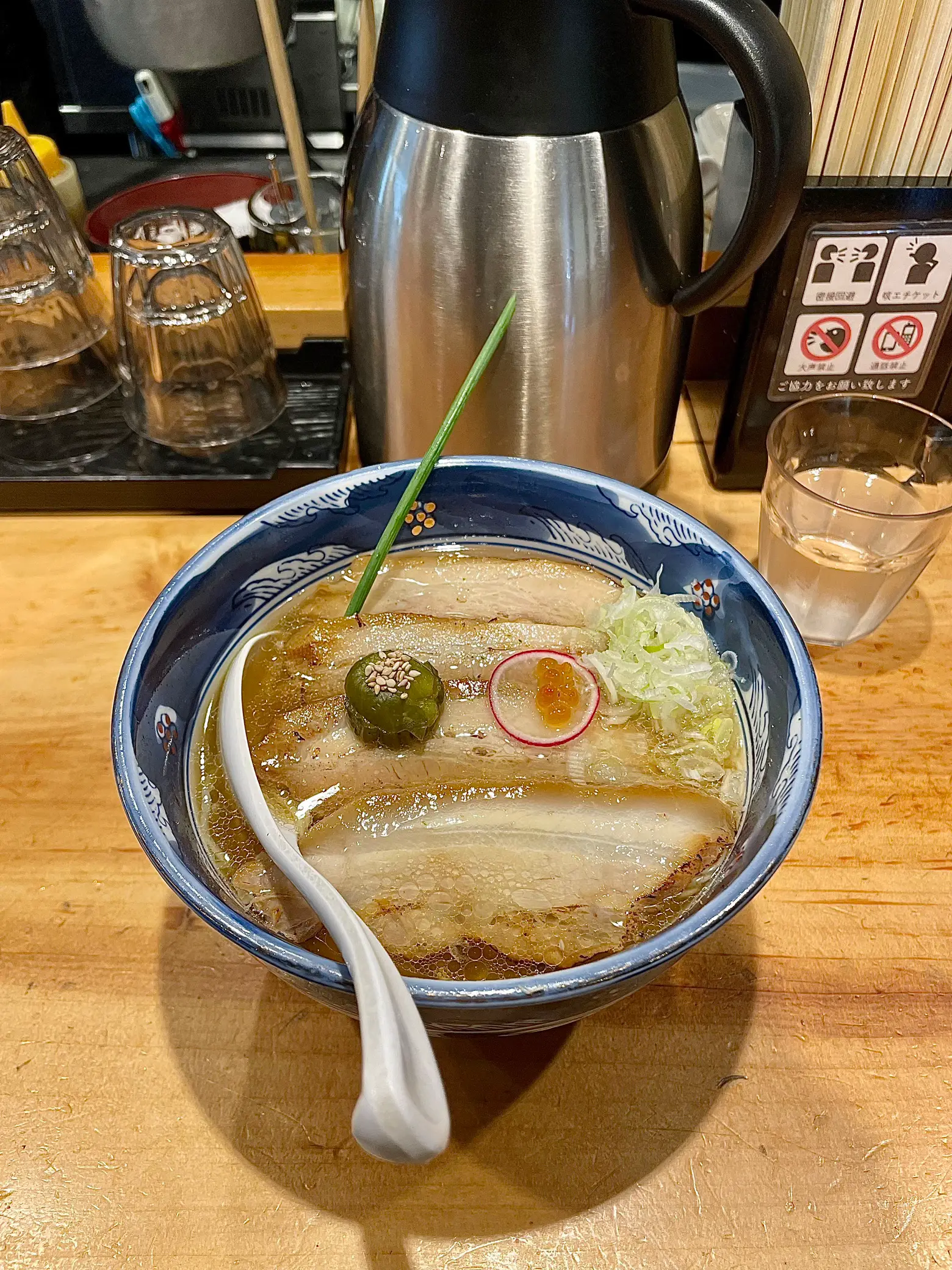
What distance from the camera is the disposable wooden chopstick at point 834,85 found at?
85cm

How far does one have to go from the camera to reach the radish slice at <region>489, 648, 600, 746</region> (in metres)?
0.80

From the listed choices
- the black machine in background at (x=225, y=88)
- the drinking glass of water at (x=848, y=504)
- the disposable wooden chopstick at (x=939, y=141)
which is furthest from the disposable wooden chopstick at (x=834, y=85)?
the black machine in background at (x=225, y=88)

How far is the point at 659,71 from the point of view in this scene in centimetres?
90

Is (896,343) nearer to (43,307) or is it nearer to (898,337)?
(898,337)

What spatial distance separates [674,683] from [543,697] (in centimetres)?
12

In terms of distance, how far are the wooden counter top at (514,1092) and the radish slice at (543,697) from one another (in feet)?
0.77

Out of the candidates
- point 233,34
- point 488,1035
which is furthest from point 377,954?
point 233,34

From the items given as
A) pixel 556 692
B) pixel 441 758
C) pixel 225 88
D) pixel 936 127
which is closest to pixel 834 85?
pixel 936 127

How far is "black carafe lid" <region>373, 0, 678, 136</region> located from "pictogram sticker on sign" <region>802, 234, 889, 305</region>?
A: 247 mm

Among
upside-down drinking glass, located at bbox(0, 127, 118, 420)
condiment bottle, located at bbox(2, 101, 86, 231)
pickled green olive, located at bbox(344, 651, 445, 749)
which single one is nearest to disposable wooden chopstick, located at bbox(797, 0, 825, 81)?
pickled green olive, located at bbox(344, 651, 445, 749)

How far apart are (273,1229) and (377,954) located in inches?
10.5

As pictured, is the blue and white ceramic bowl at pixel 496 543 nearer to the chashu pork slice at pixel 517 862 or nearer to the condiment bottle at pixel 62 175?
the chashu pork slice at pixel 517 862

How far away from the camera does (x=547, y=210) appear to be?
899 mm

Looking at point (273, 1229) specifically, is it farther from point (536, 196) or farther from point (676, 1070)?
point (536, 196)
